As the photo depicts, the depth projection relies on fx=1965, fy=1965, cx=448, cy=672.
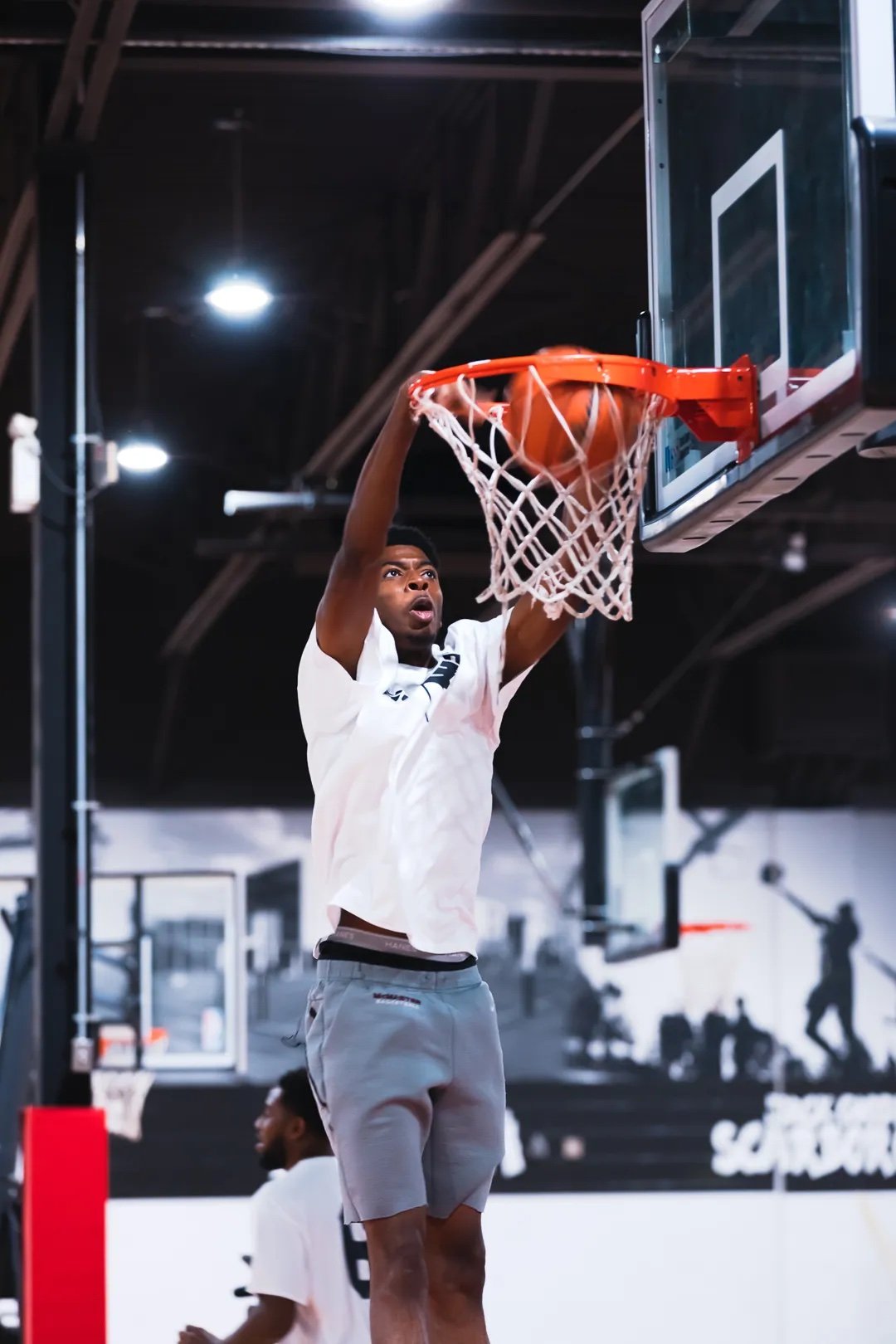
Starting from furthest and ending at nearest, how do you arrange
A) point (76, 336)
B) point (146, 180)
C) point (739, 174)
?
1. point (146, 180)
2. point (76, 336)
3. point (739, 174)

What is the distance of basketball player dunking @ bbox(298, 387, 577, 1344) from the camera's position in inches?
138

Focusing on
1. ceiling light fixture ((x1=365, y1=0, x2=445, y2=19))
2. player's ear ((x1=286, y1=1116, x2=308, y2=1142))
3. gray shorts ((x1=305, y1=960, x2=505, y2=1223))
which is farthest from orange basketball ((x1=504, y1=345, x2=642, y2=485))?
ceiling light fixture ((x1=365, y1=0, x2=445, y2=19))

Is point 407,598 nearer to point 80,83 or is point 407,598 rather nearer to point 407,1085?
point 407,1085

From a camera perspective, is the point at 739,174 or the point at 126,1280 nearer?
the point at 739,174

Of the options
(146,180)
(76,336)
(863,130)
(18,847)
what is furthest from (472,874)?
(18,847)

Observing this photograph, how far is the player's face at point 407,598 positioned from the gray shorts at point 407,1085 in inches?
26.7

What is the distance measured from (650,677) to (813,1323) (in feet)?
13.0

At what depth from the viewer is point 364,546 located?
11.8 ft

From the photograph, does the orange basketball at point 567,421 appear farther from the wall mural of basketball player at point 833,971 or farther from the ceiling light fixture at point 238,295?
the wall mural of basketball player at point 833,971

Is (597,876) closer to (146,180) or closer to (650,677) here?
(650,677)

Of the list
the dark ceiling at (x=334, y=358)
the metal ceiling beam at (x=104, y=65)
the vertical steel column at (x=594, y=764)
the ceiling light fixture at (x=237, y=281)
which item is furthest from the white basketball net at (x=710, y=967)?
the metal ceiling beam at (x=104, y=65)

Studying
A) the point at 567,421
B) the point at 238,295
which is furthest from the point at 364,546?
the point at 238,295

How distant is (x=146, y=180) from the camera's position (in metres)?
8.62

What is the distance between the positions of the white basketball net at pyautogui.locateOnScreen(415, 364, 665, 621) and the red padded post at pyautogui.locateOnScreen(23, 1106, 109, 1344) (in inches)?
129
